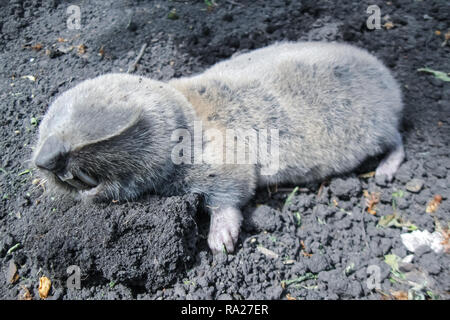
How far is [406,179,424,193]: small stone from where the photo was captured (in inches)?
116

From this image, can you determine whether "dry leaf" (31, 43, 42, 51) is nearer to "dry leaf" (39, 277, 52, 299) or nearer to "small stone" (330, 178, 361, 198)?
"dry leaf" (39, 277, 52, 299)

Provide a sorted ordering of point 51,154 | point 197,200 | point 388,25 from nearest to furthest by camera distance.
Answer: point 51,154 → point 197,200 → point 388,25

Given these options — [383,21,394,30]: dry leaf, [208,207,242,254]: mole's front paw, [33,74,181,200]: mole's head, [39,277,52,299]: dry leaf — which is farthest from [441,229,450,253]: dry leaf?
[39,277,52,299]: dry leaf

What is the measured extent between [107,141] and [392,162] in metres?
2.18

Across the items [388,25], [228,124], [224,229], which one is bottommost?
[224,229]

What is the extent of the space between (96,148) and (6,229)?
1078 millimetres

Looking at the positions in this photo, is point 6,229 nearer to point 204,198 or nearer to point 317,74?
point 204,198

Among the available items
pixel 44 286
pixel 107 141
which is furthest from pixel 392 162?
pixel 44 286

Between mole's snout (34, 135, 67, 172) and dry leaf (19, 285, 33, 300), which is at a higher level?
mole's snout (34, 135, 67, 172)

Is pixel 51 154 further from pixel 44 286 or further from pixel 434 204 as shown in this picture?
pixel 434 204

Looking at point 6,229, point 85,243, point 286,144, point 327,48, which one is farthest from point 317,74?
point 6,229

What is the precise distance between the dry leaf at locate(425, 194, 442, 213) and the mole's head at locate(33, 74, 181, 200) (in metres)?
1.85

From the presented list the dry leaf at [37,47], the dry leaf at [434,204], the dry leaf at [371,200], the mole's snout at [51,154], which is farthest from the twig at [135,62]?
the dry leaf at [434,204]

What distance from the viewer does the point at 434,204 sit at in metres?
2.85
